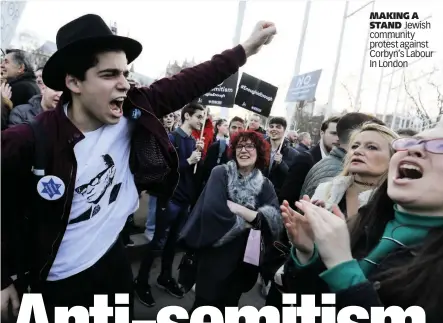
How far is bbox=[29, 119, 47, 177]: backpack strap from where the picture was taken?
56.8 inches

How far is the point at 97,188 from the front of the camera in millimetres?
1589

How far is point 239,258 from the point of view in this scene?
2602 millimetres

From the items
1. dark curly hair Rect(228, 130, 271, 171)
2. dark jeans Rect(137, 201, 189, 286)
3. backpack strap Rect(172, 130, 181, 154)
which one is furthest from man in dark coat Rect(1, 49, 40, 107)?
dark curly hair Rect(228, 130, 271, 171)

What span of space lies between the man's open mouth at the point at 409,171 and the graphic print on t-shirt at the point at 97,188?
1176mm

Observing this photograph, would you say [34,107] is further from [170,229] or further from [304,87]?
[304,87]

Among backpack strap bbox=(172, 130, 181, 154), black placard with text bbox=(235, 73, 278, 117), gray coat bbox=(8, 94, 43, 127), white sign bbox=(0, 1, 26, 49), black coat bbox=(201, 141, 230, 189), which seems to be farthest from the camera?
black placard with text bbox=(235, 73, 278, 117)

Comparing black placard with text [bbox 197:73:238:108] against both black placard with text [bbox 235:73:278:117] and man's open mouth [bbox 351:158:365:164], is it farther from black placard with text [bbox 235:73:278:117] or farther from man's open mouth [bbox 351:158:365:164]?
man's open mouth [bbox 351:158:365:164]

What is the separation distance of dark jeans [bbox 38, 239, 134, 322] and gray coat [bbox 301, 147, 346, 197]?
4.59 ft

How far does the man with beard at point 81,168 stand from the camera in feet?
4.79

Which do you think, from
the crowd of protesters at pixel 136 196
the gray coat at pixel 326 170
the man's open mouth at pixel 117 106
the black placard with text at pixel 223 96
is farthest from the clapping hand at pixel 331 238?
the black placard with text at pixel 223 96

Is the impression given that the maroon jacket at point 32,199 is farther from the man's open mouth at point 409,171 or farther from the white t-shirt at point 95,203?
the man's open mouth at point 409,171

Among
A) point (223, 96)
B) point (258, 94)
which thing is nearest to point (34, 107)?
point (223, 96)

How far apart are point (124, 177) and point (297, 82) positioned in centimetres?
485

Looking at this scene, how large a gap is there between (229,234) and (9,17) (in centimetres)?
246
